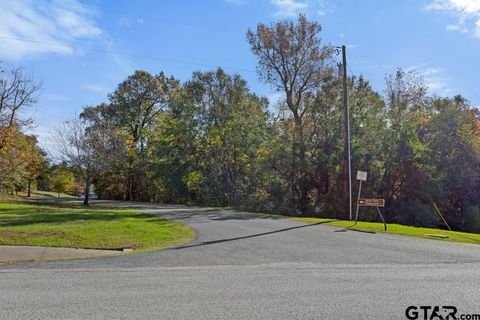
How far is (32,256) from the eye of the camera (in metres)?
10.1

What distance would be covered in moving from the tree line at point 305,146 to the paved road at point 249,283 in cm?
2017

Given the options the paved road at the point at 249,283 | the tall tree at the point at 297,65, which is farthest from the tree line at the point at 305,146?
the paved road at the point at 249,283

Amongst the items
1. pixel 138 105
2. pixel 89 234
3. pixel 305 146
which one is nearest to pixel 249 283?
pixel 89 234

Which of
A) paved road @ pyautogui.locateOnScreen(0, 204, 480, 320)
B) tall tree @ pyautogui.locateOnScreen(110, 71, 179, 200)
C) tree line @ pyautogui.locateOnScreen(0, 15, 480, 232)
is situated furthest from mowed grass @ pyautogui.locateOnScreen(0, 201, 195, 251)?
tall tree @ pyautogui.locateOnScreen(110, 71, 179, 200)

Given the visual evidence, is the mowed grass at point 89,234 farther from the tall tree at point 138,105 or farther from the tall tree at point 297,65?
the tall tree at point 138,105

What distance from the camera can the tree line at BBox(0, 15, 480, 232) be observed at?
31.7m

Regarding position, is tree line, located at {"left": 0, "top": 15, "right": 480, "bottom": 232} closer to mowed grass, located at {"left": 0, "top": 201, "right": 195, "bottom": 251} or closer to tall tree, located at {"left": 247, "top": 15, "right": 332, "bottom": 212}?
tall tree, located at {"left": 247, "top": 15, "right": 332, "bottom": 212}

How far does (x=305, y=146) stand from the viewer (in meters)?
34.2

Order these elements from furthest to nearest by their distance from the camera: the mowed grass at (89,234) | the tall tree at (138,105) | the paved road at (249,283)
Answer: the tall tree at (138,105)
the mowed grass at (89,234)
the paved road at (249,283)

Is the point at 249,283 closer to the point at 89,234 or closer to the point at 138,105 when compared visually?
the point at 89,234

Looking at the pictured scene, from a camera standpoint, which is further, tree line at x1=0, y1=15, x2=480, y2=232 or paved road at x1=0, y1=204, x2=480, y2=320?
tree line at x1=0, y1=15, x2=480, y2=232

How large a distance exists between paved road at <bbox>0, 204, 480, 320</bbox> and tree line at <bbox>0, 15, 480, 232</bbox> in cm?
2017

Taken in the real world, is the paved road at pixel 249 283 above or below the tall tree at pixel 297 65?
below

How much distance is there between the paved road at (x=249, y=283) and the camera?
550 cm
